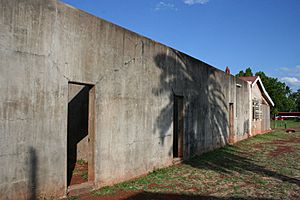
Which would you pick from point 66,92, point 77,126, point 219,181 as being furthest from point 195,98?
point 66,92

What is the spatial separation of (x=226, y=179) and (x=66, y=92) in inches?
182

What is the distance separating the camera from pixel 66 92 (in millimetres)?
5348

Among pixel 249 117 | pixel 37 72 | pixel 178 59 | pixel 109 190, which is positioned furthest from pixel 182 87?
pixel 249 117

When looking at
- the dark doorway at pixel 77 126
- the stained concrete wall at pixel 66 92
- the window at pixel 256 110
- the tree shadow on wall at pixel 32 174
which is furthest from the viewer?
the window at pixel 256 110

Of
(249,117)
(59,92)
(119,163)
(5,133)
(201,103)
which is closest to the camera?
(5,133)

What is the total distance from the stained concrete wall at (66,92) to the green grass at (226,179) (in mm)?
472

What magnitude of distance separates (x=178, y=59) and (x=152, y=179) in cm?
418

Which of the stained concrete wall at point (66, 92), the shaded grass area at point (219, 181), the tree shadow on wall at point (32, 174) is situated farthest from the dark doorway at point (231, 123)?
the tree shadow on wall at point (32, 174)

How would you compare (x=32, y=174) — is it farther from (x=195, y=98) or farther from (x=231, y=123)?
(x=231, y=123)

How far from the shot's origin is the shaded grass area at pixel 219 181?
5.98 m

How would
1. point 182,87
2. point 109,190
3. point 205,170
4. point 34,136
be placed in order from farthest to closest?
point 182,87
point 205,170
point 109,190
point 34,136

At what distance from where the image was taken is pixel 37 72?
4848mm

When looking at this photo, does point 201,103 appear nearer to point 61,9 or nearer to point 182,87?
point 182,87

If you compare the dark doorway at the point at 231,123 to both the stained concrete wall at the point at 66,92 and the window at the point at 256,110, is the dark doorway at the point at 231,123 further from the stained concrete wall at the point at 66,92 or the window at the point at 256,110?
the stained concrete wall at the point at 66,92
